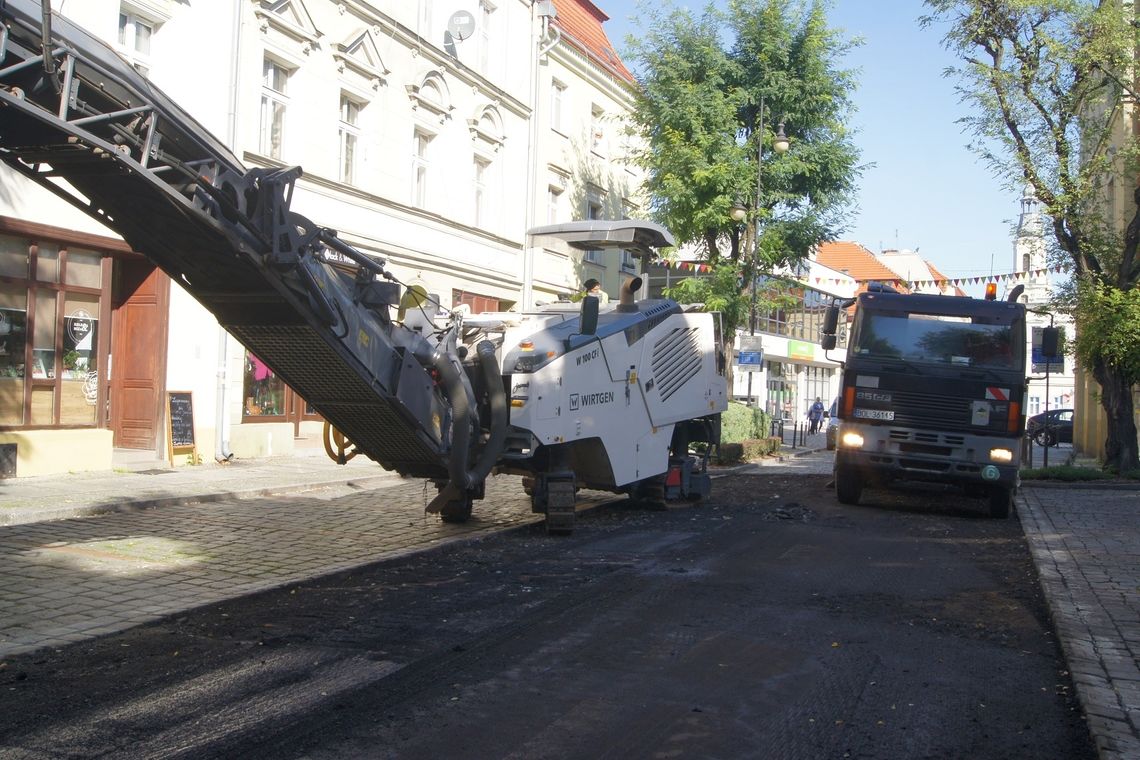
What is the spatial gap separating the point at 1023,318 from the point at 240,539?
991cm

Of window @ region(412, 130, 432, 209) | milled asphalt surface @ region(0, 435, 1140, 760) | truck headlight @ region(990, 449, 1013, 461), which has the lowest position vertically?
milled asphalt surface @ region(0, 435, 1140, 760)

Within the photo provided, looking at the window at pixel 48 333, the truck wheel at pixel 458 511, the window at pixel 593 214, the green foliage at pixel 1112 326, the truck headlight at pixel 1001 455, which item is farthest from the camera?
the window at pixel 593 214

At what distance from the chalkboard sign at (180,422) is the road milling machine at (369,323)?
6.46 meters

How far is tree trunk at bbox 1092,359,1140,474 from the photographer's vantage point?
19.0 meters

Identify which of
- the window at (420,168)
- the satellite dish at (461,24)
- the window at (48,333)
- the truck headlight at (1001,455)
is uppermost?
the satellite dish at (461,24)

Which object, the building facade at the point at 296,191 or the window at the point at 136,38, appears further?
the window at the point at 136,38

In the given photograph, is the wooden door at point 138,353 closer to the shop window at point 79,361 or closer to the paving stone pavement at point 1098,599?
the shop window at point 79,361

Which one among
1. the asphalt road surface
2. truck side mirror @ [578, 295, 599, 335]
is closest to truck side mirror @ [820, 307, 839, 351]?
truck side mirror @ [578, 295, 599, 335]

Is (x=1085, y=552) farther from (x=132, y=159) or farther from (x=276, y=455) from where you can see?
(x=276, y=455)

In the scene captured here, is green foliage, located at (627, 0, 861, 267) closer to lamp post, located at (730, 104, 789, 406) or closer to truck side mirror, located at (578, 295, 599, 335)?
lamp post, located at (730, 104, 789, 406)

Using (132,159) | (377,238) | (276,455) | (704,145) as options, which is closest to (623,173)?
(704,145)

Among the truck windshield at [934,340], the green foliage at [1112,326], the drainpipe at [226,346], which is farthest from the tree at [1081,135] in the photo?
the drainpipe at [226,346]

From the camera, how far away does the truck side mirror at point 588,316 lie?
32.5 ft

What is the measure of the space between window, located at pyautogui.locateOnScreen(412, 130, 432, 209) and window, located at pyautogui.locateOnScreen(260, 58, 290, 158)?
4023 mm
